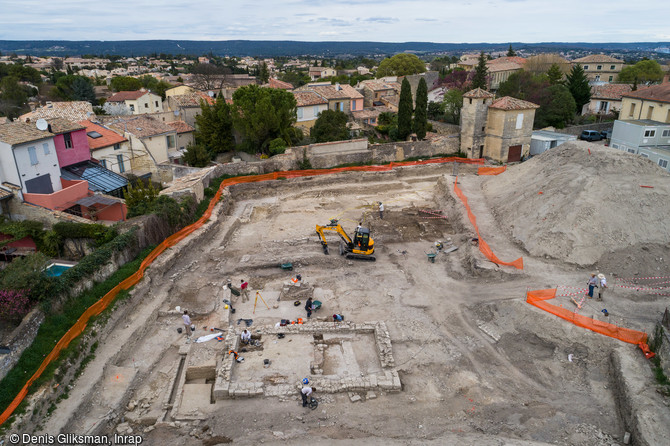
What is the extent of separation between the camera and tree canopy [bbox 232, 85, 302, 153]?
1323 inches

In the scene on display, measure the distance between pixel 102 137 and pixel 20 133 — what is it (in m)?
7.28

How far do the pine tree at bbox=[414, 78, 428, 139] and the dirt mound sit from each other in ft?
47.4

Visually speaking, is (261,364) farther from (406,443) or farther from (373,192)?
(373,192)

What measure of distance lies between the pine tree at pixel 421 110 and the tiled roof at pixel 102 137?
23.7 metres

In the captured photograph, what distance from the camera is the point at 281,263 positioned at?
21.2 meters

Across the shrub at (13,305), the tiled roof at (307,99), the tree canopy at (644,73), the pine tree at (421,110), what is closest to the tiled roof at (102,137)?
the shrub at (13,305)

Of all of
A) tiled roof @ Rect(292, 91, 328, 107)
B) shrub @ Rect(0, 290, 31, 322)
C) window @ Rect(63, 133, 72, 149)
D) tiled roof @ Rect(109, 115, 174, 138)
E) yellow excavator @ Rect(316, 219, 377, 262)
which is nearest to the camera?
shrub @ Rect(0, 290, 31, 322)

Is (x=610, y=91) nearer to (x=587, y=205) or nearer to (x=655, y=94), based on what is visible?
(x=655, y=94)

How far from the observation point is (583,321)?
15.4 metres

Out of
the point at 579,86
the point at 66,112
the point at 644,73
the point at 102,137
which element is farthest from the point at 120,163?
the point at 644,73

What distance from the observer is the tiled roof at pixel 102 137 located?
27.9 metres

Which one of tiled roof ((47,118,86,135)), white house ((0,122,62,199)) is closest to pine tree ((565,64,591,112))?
tiled roof ((47,118,86,135))

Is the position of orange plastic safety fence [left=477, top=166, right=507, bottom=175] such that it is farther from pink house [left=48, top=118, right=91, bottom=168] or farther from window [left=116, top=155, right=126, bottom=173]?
pink house [left=48, top=118, right=91, bottom=168]

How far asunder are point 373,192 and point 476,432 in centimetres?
2200
